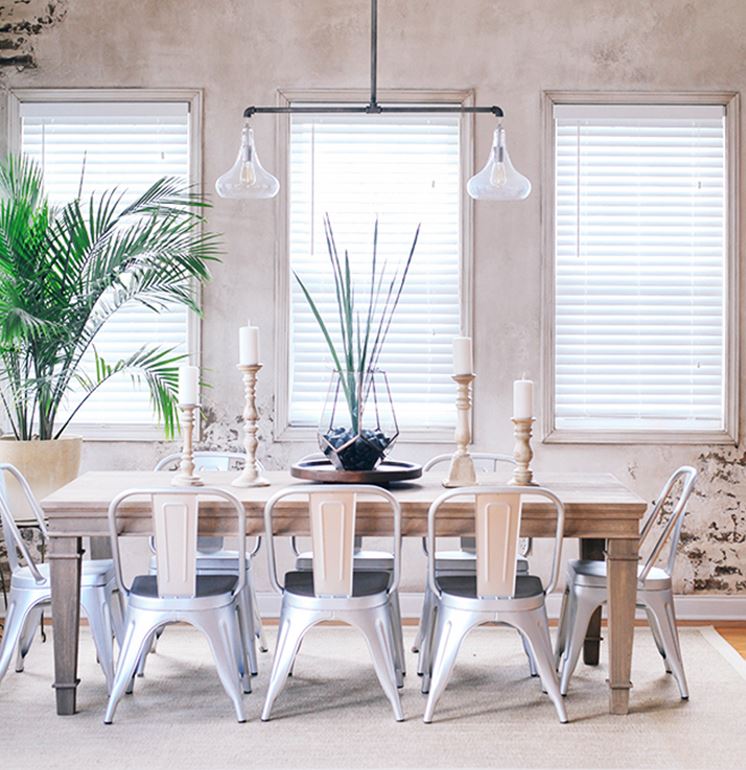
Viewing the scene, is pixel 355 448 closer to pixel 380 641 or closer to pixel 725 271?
pixel 380 641

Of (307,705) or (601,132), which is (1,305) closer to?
(307,705)

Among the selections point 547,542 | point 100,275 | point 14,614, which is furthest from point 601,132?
point 14,614

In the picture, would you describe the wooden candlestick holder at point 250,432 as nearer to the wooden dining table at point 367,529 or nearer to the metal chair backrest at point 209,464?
the wooden dining table at point 367,529

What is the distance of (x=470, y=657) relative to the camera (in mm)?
3996

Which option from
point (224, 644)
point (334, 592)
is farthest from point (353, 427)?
point (224, 644)

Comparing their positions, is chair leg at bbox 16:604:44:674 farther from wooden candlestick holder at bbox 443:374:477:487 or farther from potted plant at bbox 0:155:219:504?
wooden candlestick holder at bbox 443:374:477:487

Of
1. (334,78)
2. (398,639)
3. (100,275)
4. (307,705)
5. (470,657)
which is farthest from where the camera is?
(334,78)

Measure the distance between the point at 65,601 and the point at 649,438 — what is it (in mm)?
2816

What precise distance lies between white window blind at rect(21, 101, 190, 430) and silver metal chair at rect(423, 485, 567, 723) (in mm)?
2130

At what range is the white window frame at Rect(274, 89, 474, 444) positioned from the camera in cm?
477

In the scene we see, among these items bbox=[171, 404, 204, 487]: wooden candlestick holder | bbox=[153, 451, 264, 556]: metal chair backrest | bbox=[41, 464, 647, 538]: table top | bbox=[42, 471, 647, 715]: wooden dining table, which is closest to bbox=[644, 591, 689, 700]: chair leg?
bbox=[42, 471, 647, 715]: wooden dining table

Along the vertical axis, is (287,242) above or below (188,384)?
above

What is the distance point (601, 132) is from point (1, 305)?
2865 millimetres

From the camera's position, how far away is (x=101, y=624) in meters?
3.46
